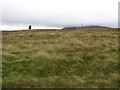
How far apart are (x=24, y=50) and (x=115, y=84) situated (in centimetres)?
1439

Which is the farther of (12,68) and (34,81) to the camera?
(12,68)

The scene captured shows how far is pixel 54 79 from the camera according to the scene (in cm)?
2633

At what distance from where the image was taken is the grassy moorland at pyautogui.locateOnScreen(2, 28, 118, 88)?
26.0m

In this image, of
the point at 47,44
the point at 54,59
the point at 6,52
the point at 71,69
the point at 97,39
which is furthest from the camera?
the point at 97,39

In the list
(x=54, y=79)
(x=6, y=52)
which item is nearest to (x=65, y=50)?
(x=6, y=52)

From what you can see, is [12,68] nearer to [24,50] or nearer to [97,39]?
[24,50]

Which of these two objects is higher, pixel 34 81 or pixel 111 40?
pixel 111 40

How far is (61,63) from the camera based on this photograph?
30.5 meters

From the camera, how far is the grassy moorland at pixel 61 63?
25953mm

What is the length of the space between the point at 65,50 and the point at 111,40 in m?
9.10

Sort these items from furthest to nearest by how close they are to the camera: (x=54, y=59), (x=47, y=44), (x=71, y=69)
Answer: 1. (x=47, y=44)
2. (x=54, y=59)
3. (x=71, y=69)

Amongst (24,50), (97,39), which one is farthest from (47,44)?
(97,39)

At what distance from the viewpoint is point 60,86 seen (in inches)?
989

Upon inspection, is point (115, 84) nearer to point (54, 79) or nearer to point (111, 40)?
point (54, 79)
